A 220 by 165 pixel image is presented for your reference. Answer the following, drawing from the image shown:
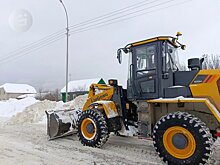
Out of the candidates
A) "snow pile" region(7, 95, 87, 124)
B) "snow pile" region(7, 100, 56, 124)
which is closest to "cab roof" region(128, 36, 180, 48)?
"snow pile" region(7, 95, 87, 124)

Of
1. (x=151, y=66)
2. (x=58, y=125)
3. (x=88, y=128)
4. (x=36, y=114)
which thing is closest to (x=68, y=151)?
(x=88, y=128)

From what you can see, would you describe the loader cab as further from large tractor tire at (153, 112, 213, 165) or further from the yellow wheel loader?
large tractor tire at (153, 112, 213, 165)

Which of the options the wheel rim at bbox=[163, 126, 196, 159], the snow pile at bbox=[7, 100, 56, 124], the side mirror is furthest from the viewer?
the snow pile at bbox=[7, 100, 56, 124]

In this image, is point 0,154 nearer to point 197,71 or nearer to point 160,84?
point 160,84

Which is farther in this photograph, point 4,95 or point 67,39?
point 4,95

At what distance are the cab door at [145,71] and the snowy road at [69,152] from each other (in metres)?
1.41

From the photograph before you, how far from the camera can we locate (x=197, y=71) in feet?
15.0

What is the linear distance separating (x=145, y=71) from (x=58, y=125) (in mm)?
3227

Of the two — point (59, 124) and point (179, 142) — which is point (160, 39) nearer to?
point (179, 142)

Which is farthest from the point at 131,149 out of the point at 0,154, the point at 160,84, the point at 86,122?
the point at 0,154

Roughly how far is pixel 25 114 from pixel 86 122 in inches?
250

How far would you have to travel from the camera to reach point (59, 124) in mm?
6559

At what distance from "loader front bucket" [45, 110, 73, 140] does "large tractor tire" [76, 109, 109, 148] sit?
952mm

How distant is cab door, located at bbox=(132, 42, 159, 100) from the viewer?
510 cm
